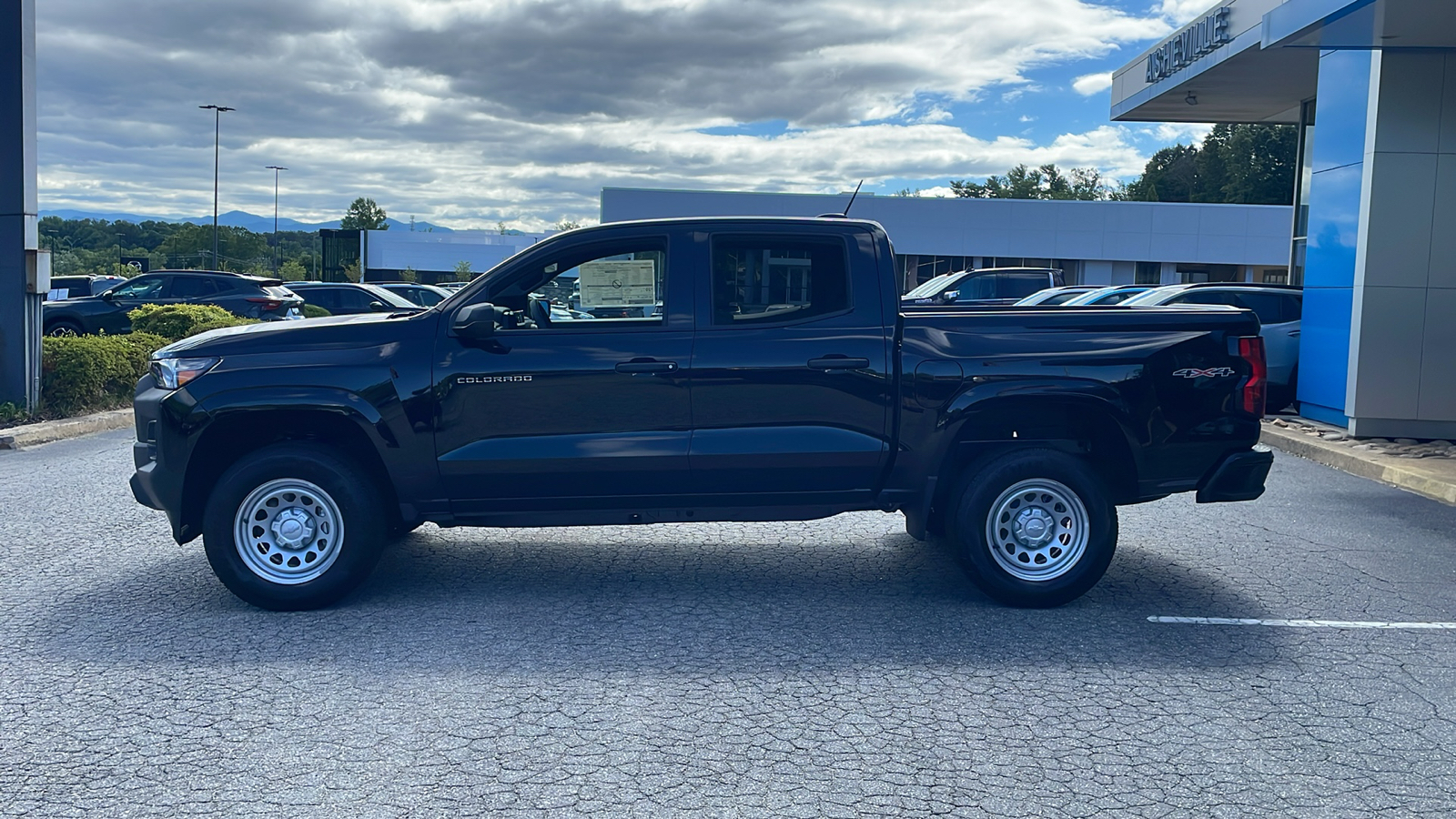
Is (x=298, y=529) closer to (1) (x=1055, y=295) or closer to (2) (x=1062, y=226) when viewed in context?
(1) (x=1055, y=295)

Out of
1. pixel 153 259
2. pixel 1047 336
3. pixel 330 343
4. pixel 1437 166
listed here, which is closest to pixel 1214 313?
pixel 1047 336

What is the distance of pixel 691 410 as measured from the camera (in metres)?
6.08

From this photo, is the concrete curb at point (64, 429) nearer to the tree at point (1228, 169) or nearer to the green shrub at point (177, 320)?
the green shrub at point (177, 320)

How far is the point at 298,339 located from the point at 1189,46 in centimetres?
1757

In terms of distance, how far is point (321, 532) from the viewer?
6078 millimetres

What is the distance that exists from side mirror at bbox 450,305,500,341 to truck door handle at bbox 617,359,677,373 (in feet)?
2.23

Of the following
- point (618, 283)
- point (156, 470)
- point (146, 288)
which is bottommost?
point (156, 470)

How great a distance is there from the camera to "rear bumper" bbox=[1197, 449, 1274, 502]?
6.32 meters

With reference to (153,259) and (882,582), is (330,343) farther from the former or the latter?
(153,259)

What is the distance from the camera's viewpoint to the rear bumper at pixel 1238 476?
6.32 meters

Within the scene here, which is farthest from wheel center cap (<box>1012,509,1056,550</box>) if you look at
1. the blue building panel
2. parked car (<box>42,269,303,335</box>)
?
parked car (<box>42,269,303,335</box>)

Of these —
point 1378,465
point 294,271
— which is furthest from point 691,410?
point 294,271

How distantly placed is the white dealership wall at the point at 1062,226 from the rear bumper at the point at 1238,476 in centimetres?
4846

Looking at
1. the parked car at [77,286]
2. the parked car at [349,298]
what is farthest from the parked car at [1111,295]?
the parked car at [77,286]
